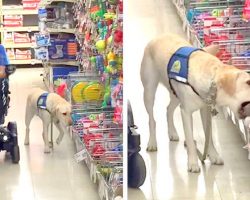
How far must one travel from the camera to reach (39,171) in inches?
159

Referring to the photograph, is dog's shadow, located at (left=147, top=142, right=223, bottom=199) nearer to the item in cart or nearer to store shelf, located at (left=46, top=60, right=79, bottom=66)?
the item in cart

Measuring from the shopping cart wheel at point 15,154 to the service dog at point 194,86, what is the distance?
2.28 ft

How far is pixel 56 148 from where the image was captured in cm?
399

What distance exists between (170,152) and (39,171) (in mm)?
701

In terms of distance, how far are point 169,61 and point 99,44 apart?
37 centimetres

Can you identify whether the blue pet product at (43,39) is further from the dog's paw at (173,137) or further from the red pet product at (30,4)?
the dog's paw at (173,137)

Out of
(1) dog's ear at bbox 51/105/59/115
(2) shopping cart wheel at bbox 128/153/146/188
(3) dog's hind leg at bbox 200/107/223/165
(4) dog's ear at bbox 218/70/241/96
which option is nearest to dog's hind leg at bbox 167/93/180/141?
(3) dog's hind leg at bbox 200/107/223/165

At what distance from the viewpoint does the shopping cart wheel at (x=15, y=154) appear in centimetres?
403

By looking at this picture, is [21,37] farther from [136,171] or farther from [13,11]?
[136,171]

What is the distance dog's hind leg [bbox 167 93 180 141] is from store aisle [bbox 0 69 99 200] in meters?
0.50

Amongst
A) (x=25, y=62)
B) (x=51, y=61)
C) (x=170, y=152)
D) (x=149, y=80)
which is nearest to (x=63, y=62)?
(x=51, y=61)

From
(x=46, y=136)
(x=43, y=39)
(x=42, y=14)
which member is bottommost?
(x=46, y=136)

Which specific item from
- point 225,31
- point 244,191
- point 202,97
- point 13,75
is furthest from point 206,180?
point 13,75

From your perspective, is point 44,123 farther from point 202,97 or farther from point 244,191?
point 244,191
